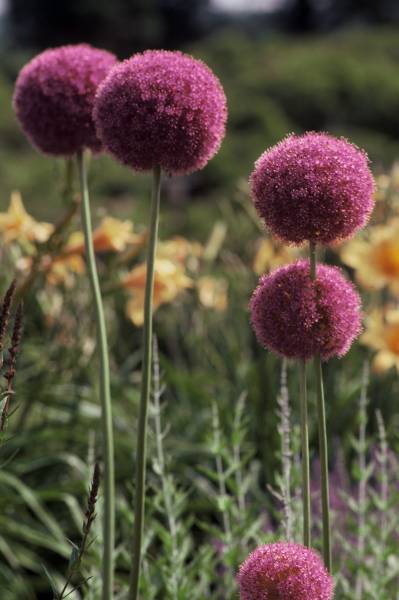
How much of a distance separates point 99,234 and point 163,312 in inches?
60.3

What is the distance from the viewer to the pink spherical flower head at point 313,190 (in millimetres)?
706

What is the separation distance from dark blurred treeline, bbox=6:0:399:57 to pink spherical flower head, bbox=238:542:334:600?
11020 mm

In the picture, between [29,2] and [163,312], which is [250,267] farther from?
[29,2]

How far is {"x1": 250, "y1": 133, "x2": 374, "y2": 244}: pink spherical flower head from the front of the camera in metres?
0.71

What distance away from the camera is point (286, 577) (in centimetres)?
65

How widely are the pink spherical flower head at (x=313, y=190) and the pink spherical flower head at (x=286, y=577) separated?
24 cm

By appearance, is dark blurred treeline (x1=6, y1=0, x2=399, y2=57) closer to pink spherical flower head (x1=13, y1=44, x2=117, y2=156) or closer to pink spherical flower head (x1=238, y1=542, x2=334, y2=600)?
pink spherical flower head (x1=13, y1=44, x2=117, y2=156)

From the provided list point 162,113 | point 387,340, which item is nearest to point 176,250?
point 387,340

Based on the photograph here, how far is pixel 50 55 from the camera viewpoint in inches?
39.0

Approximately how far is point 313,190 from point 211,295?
2213 millimetres

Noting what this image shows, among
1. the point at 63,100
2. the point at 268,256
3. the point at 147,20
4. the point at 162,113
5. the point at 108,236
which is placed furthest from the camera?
the point at 147,20

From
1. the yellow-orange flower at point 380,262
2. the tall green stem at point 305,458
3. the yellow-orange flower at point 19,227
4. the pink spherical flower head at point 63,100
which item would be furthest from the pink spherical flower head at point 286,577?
the yellow-orange flower at point 380,262

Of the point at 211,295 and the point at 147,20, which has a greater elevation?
the point at 147,20

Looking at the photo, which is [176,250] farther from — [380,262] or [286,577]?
[286,577]
